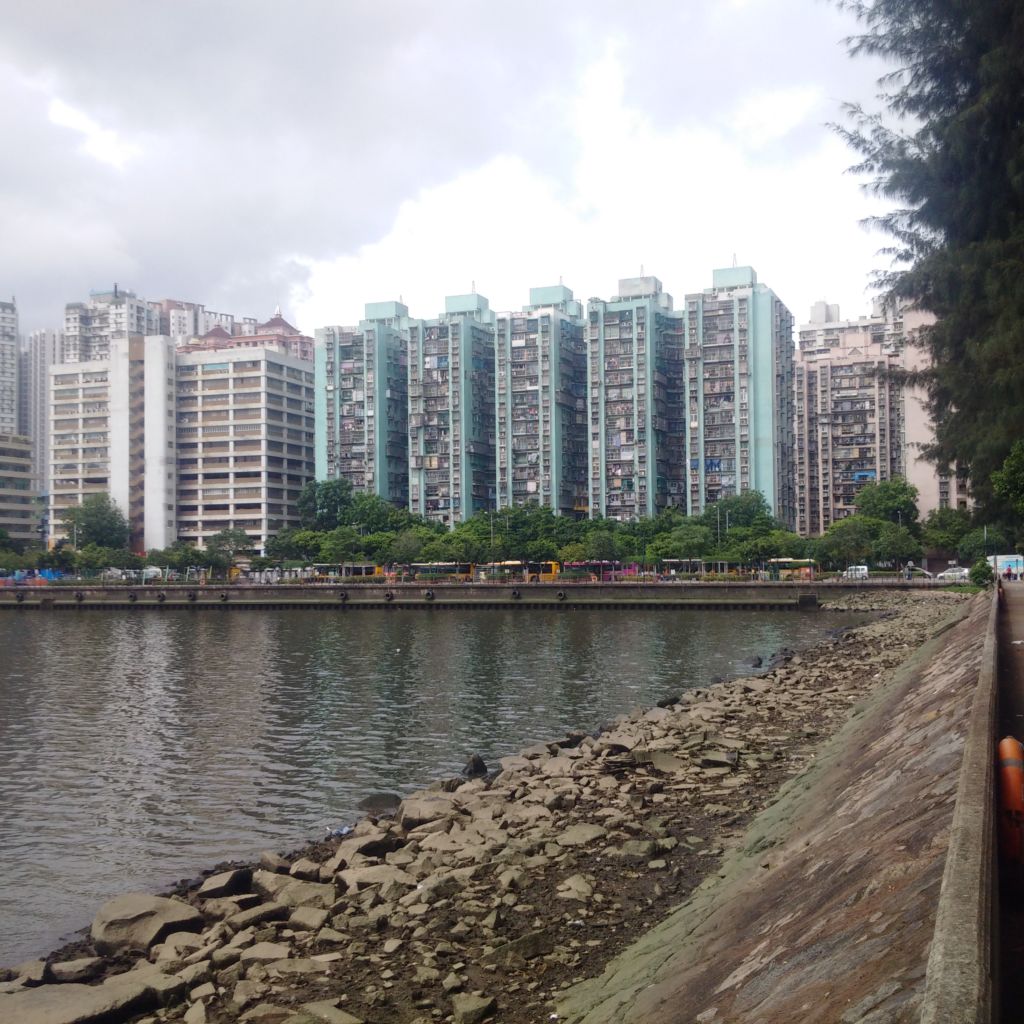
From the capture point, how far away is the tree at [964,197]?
59.9 ft

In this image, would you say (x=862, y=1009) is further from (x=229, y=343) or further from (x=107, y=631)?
(x=229, y=343)

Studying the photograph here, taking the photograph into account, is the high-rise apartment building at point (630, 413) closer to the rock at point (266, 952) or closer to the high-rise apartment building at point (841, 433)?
the high-rise apartment building at point (841, 433)

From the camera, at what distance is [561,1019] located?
24.3 feet

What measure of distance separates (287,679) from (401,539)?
7704 centimetres

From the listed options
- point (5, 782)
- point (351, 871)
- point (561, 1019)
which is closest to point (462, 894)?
point (351, 871)

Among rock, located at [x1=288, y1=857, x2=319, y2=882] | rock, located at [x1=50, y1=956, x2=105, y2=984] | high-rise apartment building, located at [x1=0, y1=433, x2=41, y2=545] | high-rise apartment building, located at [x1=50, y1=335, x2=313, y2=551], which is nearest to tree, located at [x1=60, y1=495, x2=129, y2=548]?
high-rise apartment building, located at [x1=50, y1=335, x2=313, y2=551]

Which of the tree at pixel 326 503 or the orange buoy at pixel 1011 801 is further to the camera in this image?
the tree at pixel 326 503

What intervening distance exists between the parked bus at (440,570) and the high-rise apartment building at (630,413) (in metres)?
23.5

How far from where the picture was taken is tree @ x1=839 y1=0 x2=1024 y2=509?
18.3m

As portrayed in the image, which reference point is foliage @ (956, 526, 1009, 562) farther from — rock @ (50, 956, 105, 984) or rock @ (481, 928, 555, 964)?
rock @ (50, 956, 105, 984)

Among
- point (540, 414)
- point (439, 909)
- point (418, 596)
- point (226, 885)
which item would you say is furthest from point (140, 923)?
point (540, 414)

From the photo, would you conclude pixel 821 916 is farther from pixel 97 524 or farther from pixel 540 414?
pixel 97 524

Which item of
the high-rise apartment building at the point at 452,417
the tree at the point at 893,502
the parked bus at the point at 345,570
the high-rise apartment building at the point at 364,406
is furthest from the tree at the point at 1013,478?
the high-rise apartment building at the point at 364,406

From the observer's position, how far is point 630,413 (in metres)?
130
